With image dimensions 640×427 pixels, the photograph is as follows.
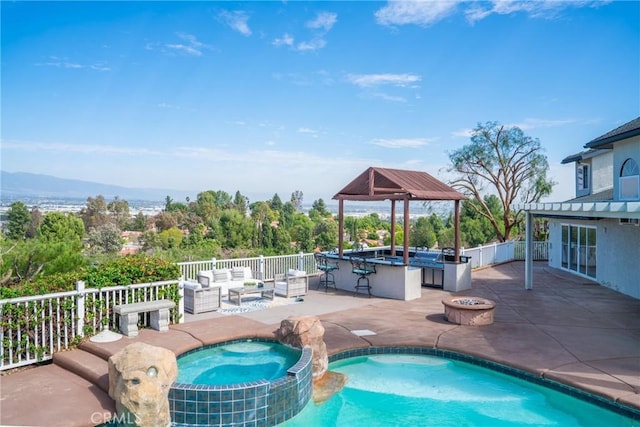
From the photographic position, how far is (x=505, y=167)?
2509 cm

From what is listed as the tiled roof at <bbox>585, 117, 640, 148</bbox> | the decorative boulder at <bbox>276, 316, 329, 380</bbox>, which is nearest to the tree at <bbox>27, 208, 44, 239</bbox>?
the decorative boulder at <bbox>276, 316, 329, 380</bbox>

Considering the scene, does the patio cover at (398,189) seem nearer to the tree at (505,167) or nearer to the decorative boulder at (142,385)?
the decorative boulder at (142,385)

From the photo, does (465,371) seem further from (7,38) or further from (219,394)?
(7,38)

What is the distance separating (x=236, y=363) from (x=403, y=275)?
17.8 feet

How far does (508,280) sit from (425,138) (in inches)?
935

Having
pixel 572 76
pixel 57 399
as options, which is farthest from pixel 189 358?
pixel 572 76

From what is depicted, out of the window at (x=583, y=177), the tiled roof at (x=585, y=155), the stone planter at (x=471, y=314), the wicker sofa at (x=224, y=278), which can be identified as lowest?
the stone planter at (x=471, y=314)

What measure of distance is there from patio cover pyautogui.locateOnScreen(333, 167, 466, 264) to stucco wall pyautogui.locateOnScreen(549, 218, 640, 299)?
4.51 metres

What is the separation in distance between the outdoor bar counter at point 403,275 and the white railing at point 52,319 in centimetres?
594

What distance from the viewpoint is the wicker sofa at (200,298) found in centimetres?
889

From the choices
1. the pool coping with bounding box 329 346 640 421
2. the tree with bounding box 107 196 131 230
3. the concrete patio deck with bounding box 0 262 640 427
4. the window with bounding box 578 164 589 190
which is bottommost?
the pool coping with bounding box 329 346 640 421

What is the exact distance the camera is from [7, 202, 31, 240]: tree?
3872 centimetres

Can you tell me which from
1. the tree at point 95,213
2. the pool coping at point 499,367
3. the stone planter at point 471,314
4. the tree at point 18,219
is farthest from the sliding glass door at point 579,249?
the tree at point 95,213

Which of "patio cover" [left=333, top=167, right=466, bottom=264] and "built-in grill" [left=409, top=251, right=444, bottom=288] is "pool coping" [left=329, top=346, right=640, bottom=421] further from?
"built-in grill" [left=409, top=251, right=444, bottom=288]
